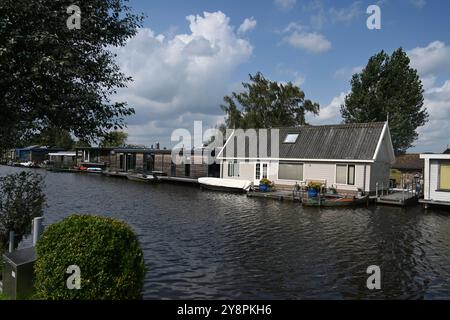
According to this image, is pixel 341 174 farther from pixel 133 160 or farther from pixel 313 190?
pixel 133 160

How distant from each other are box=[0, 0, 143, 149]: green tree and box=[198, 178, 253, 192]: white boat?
27.0 m

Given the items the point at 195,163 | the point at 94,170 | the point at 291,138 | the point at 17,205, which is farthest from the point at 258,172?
the point at 94,170

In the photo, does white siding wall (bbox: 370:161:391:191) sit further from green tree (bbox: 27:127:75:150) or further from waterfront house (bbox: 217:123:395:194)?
green tree (bbox: 27:127:75:150)

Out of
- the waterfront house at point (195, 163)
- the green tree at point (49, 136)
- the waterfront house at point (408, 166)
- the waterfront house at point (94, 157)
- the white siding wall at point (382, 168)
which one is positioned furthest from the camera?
the waterfront house at point (94, 157)

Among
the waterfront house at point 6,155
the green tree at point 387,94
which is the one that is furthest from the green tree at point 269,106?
the waterfront house at point 6,155

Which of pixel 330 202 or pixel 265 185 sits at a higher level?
pixel 265 185

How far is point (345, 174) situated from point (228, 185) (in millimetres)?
12144

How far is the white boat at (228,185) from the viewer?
37.6 meters

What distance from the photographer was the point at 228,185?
38.4m

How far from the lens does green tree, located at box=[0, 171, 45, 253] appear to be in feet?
A: 39.0

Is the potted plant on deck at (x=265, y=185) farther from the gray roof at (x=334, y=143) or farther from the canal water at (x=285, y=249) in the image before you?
the canal water at (x=285, y=249)

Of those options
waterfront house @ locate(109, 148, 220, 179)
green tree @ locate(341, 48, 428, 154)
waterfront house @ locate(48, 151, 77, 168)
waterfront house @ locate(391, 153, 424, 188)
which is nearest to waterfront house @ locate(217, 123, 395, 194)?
waterfront house @ locate(109, 148, 220, 179)
